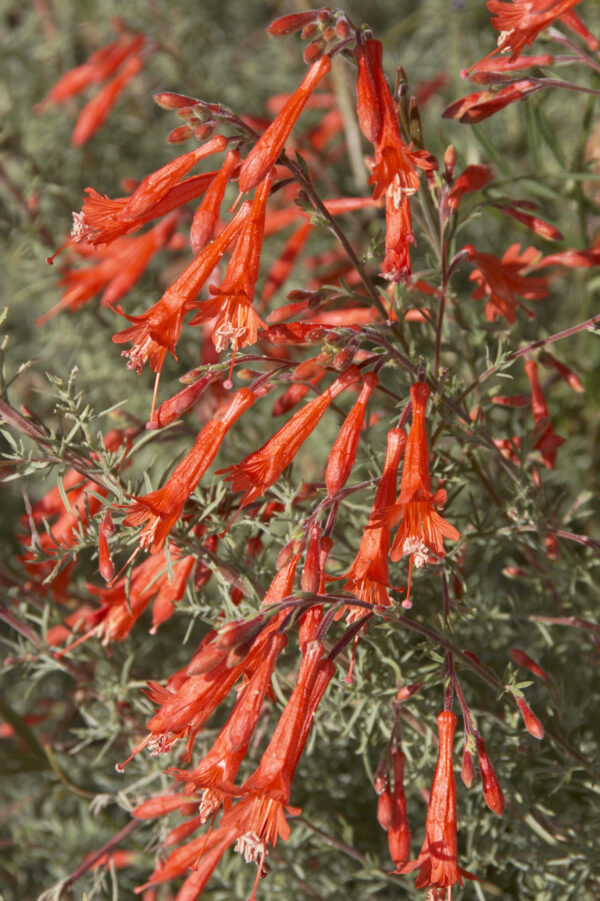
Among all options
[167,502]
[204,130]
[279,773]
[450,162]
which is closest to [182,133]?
[204,130]

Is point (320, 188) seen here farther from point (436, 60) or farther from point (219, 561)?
point (219, 561)

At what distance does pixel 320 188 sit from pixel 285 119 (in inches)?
93.6

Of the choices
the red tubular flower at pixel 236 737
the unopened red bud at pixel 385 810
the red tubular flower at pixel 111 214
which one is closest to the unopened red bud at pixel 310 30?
the red tubular flower at pixel 111 214

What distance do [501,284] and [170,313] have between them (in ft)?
2.53

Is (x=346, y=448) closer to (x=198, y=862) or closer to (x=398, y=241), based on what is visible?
(x=398, y=241)

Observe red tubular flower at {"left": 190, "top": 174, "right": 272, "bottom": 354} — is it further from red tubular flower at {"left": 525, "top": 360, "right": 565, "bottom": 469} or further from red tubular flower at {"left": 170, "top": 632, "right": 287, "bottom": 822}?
red tubular flower at {"left": 525, "top": 360, "right": 565, "bottom": 469}

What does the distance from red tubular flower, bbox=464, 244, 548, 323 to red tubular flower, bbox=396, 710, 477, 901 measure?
897 millimetres

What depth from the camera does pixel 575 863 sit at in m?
1.90

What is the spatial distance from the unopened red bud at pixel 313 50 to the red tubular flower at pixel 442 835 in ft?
3.96

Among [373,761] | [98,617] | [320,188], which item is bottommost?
[373,761]

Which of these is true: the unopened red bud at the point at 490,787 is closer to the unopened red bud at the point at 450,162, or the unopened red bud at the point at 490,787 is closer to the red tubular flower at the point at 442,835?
the red tubular flower at the point at 442,835

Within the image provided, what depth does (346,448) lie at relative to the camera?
5.20 ft

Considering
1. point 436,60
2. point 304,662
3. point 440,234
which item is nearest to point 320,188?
point 436,60

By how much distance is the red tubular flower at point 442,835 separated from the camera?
149cm
